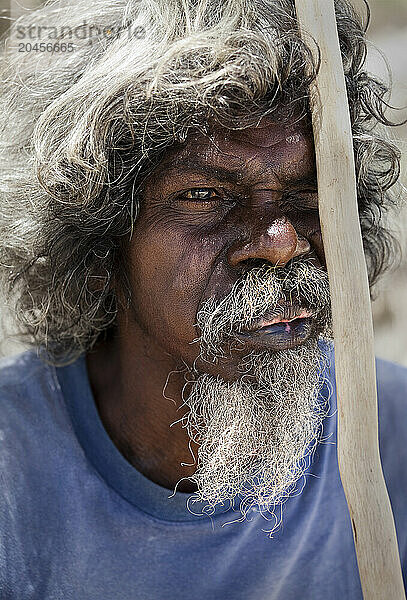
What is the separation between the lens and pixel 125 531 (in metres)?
1.43

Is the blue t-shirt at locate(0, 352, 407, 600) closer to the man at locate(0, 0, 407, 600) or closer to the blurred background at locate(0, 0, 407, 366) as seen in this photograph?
the man at locate(0, 0, 407, 600)

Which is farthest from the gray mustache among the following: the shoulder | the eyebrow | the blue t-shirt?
the shoulder

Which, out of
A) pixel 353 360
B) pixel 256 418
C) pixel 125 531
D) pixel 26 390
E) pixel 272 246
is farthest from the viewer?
pixel 26 390

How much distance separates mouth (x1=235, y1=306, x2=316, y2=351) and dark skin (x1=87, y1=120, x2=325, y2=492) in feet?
0.17

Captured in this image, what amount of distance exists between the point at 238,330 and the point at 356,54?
0.53 m

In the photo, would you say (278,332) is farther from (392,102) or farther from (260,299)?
(392,102)

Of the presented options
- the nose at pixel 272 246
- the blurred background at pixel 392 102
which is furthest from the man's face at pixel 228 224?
the blurred background at pixel 392 102

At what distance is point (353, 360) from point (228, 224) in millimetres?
345

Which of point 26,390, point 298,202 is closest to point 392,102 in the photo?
point 298,202

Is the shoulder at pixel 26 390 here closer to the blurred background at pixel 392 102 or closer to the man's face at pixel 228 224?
the blurred background at pixel 392 102

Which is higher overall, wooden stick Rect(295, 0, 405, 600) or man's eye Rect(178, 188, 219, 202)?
man's eye Rect(178, 188, 219, 202)

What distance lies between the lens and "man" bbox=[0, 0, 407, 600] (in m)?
1.18

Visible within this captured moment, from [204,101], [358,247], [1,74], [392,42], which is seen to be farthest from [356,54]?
[392,42]

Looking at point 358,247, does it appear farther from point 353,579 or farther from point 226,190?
point 353,579
